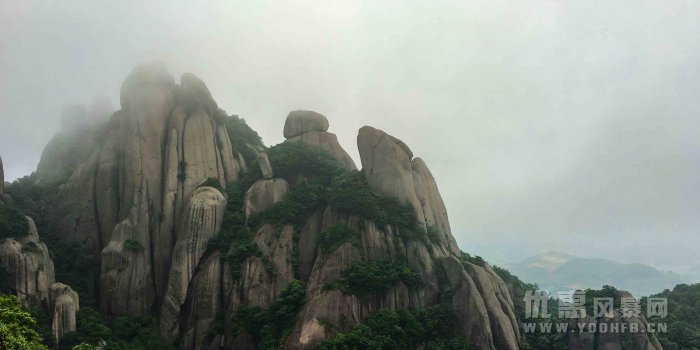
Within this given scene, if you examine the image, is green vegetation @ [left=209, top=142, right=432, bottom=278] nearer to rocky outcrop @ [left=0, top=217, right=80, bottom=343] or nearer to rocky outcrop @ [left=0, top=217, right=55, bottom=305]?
rocky outcrop @ [left=0, top=217, right=80, bottom=343]

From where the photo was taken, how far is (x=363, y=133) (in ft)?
136

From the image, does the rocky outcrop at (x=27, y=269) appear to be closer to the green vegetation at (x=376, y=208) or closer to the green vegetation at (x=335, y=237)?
the green vegetation at (x=335, y=237)

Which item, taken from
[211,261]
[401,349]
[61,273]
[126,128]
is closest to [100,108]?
[126,128]

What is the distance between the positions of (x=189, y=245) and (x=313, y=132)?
1818 centimetres

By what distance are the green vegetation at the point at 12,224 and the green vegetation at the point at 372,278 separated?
20.4m

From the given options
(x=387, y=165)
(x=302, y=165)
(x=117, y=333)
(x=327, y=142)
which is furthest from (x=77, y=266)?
(x=387, y=165)

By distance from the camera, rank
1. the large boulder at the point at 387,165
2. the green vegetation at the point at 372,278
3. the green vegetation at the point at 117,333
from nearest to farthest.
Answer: the green vegetation at the point at 117,333, the green vegetation at the point at 372,278, the large boulder at the point at 387,165

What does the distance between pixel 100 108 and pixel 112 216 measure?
59.0 feet

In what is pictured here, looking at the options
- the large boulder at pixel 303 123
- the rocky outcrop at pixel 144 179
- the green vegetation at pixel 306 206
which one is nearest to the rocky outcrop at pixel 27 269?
the rocky outcrop at pixel 144 179

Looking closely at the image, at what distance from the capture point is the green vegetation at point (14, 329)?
1691 centimetres

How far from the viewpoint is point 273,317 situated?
32531mm

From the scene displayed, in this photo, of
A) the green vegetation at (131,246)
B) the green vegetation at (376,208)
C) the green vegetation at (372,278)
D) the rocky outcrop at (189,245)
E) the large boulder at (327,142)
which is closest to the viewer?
the green vegetation at (372,278)

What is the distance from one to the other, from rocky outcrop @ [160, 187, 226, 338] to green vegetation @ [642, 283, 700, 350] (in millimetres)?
32432

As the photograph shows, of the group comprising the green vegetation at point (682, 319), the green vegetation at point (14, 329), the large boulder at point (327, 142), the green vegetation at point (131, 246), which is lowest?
the green vegetation at point (682, 319)
